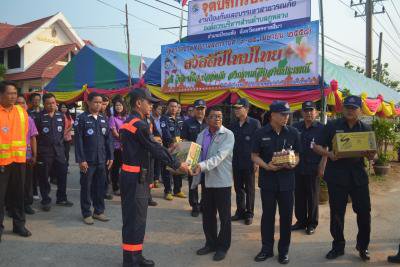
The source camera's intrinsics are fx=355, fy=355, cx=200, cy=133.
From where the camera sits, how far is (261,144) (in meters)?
4.09

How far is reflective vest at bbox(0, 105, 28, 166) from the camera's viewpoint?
437cm

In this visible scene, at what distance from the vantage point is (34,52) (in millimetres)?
23172

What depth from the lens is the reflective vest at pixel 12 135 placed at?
172 inches

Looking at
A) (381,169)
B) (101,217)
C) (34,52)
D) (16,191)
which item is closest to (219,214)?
(101,217)

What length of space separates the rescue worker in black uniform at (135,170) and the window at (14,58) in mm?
22297

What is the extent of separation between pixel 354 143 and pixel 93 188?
3.73 m

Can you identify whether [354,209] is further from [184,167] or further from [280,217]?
[184,167]

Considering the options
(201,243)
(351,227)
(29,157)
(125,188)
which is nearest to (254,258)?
(201,243)

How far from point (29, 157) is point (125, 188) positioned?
249cm

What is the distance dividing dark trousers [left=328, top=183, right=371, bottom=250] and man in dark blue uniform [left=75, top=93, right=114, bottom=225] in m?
3.26

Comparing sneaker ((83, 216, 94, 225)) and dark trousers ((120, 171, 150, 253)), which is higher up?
dark trousers ((120, 171, 150, 253))

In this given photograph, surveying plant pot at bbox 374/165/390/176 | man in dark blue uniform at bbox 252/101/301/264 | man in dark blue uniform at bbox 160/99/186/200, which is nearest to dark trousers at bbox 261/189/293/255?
man in dark blue uniform at bbox 252/101/301/264

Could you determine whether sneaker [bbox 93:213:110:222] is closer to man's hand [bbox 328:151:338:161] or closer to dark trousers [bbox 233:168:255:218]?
dark trousers [bbox 233:168:255:218]

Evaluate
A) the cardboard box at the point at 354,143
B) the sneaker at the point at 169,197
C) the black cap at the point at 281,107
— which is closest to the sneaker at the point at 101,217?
the sneaker at the point at 169,197
